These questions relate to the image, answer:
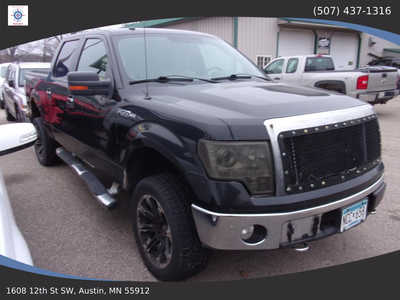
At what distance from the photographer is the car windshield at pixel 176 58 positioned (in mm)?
3205

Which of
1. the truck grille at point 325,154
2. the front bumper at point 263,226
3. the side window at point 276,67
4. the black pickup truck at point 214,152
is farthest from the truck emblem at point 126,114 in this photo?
the side window at point 276,67

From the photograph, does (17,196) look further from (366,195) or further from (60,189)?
(366,195)

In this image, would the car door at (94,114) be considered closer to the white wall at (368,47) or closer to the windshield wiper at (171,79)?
the windshield wiper at (171,79)

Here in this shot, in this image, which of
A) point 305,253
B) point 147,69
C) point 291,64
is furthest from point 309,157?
point 291,64

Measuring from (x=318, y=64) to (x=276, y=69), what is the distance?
1.40 metres

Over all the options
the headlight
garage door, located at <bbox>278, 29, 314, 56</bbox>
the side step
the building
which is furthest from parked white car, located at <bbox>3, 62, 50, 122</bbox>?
garage door, located at <bbox>278, 29, 314, 56</bbox>

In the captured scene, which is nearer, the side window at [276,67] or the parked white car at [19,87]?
the parked white car at [19,87]

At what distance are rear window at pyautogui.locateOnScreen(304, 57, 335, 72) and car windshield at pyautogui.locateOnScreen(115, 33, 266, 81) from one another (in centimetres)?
768

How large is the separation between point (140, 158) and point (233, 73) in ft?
4.59

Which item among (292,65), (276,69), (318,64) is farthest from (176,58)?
(276,69)

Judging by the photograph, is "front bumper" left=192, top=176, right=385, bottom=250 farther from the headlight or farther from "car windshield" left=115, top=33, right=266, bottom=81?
"car windshield" left=115, top=33, right=266, bottom=81

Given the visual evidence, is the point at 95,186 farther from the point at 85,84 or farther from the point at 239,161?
the point at 239,161

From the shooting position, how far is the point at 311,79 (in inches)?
401

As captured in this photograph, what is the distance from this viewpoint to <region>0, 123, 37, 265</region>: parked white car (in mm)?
1725
